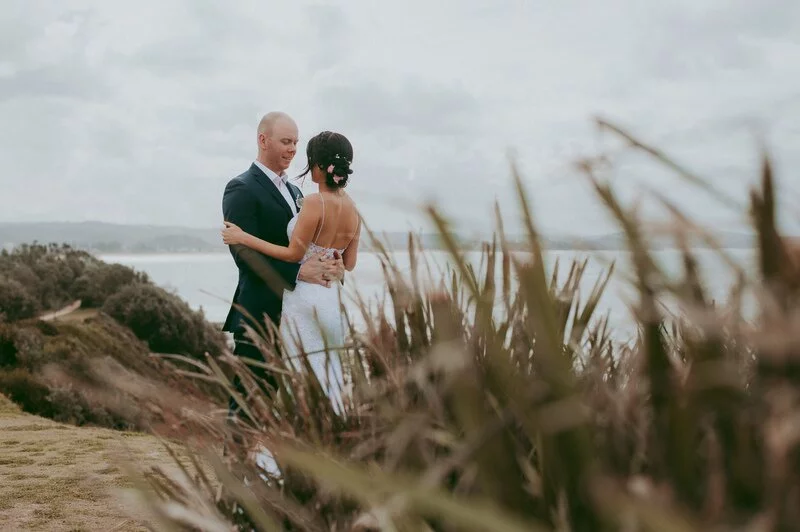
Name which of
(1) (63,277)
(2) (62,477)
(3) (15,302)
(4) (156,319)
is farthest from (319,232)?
(1) (63,277)

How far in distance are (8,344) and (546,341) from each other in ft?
39.0

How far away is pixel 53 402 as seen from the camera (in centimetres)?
962

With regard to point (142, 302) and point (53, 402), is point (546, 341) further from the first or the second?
point (142, 302)

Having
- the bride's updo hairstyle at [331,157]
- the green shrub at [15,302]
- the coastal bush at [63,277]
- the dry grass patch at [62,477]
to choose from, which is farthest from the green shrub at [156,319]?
the bride's updo hairstyle at [331,157]

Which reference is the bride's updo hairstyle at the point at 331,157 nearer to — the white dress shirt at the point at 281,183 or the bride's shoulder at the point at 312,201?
the bride's shoulder at the point at 312,201

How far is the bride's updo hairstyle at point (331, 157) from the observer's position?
487cm

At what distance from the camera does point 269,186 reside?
5.49m

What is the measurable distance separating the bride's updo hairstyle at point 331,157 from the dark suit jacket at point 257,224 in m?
0.51

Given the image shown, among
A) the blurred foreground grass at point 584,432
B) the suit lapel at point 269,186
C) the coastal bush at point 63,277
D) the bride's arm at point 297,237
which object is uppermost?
the suit lapel at point 269,186

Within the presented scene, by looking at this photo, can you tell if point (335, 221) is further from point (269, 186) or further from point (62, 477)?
point (62, 477)

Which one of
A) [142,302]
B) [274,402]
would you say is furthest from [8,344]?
[274,402]

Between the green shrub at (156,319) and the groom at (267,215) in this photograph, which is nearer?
the groom at (267,215)

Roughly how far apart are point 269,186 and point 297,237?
2.73 ft

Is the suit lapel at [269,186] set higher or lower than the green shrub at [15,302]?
higher
